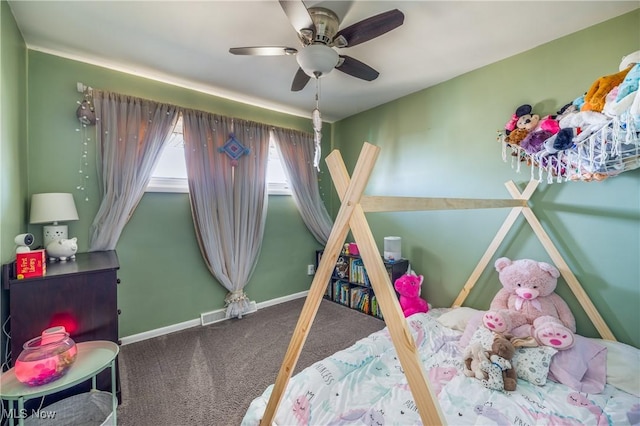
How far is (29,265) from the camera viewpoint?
1455 millimetres

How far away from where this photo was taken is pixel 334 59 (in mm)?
1599

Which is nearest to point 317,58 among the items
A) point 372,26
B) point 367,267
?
point 372,26

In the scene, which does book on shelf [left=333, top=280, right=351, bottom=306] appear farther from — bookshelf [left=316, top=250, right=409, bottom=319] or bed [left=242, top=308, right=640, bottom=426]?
bed [left=242, top=308, right=640, bottom=426]

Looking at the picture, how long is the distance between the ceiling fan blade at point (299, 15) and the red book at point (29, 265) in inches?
75.4

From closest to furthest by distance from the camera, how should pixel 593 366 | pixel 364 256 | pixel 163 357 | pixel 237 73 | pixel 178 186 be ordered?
pixel 364 256 < pixel 593 366 < pixel 163 357 < pixel 237 73 < pixel 178 186

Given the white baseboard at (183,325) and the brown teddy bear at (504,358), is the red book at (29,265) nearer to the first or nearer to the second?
the white baseboard at (183,325)

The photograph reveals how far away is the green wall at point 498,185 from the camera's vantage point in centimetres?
179

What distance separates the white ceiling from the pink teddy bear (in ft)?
5.69

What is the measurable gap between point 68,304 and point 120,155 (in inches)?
51.3

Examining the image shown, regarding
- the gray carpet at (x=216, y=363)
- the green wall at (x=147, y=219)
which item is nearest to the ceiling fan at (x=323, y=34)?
the green wall at (x=147, y=219)

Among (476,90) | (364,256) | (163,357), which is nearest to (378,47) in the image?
(476,90)

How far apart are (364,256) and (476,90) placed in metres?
2.40

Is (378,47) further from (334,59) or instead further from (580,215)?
(580,215)

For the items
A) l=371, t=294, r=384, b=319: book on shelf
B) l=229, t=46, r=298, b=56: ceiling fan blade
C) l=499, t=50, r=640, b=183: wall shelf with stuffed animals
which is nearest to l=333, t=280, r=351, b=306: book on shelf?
l=371, t=294, r=384, b=319: book on shelf
